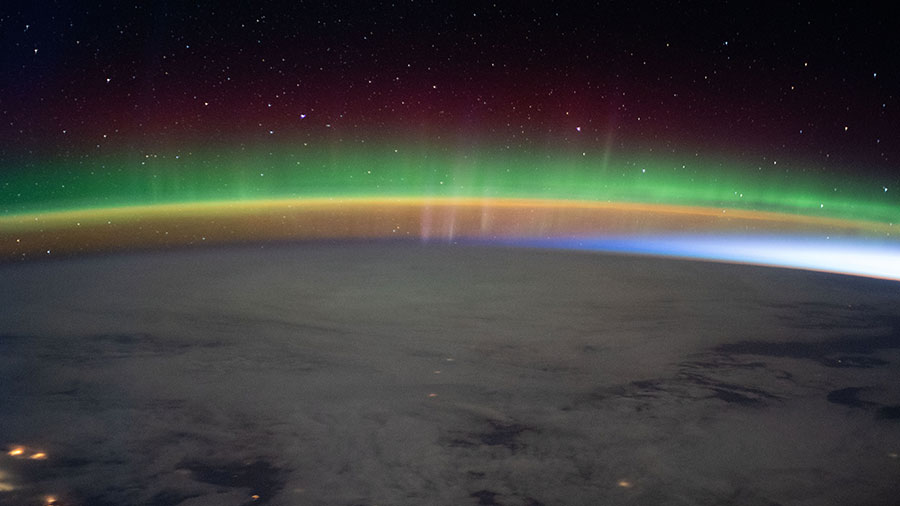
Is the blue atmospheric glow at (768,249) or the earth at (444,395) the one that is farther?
the blue atmospheric glow at (768,249)

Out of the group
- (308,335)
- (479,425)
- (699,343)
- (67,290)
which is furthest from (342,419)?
(67,290)

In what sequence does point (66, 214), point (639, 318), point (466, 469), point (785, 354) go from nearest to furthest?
1. point (466, 469)
2. point (785, 354)
3. point (639, 318)
4. point (66, 214)

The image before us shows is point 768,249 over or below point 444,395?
over

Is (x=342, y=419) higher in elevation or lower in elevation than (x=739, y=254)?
lower

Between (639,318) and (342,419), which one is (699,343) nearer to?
(639,318)

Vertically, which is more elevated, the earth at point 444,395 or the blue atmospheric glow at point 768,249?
the blue atmospheric glow at point 768,249
